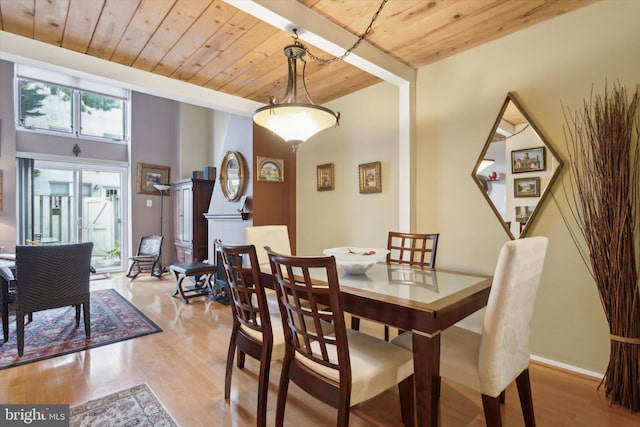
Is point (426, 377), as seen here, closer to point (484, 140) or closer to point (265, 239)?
point (265, 239)

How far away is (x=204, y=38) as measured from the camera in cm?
250

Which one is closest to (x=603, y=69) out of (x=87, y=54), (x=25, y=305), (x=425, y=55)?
(x=425, y=55)

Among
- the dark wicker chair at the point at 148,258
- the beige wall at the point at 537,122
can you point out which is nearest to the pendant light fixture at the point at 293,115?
the beige wall at the point at 537,122

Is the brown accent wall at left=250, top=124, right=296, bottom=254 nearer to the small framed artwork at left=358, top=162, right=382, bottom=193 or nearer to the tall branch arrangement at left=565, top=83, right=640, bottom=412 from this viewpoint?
the small framed artwork at left=358, top=162, right=382, bottom=193

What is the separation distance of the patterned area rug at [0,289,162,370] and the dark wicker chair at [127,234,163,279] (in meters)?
1.55

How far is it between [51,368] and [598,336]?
150 inches

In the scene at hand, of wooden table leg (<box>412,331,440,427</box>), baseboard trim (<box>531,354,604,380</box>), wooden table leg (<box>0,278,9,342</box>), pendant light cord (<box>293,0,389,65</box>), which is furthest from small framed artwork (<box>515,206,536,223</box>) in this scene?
wooden table leg (<box>0,278,9,342</box>)

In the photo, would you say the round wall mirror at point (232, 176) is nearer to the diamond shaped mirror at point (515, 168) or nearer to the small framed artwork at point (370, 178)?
the small framed artwork at point (370, 178)

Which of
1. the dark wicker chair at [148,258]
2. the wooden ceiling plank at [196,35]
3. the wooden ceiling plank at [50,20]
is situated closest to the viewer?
the wooden ceiling plank at [50,20]

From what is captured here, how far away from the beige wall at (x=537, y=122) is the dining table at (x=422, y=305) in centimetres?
83

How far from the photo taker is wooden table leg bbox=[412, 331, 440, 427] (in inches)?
48.4

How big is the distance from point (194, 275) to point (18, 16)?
283cm

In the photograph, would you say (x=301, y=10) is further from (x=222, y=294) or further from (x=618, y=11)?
(x=222, y=294)

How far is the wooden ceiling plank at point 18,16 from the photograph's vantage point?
203 centimetres
